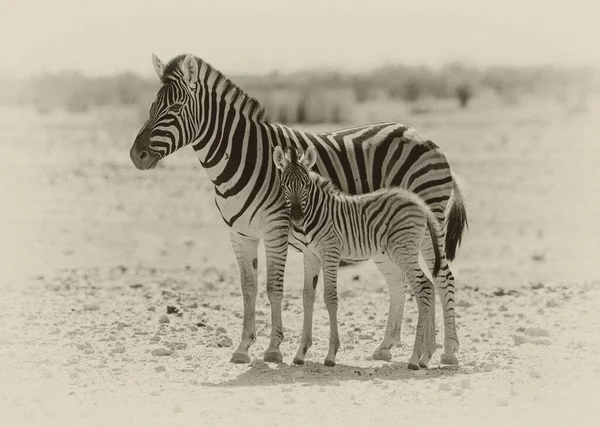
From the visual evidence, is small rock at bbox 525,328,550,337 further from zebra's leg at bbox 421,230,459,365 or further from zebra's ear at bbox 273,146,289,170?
zebra's ear at bbox 273,146,289,170

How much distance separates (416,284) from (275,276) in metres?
1.35

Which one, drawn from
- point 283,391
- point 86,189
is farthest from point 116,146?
point 283,391

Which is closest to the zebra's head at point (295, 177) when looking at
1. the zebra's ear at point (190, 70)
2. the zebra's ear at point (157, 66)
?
the zebra's ear at point (190, 70)

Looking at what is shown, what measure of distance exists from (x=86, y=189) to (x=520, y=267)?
925 centimetres

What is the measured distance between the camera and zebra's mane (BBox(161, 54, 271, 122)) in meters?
10.1

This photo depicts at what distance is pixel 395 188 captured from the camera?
33.1ft

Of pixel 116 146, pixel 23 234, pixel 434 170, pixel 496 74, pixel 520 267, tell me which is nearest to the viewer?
pixel 434 170

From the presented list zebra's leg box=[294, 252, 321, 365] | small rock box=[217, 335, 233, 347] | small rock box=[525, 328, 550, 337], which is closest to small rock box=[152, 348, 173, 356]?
small rock box=[217, 335, 233, 347]

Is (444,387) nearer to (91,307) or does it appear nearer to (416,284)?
(416,284)

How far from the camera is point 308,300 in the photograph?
33.2 ft

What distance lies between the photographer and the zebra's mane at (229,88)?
1014cm

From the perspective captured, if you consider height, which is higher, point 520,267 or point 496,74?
point 496,74

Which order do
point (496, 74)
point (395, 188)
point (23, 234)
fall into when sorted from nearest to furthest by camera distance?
point (395, 188) < point (23, 234) < point (496, 74)

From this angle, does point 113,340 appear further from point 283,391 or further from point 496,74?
point 496,74
